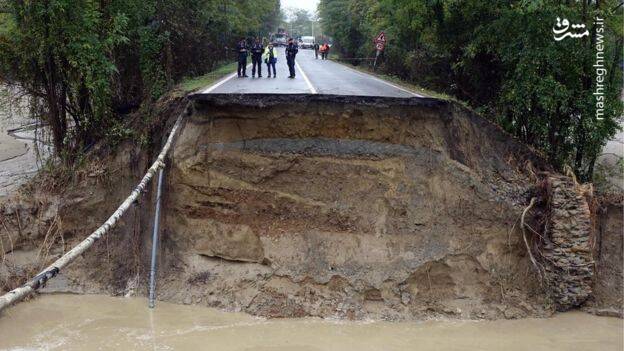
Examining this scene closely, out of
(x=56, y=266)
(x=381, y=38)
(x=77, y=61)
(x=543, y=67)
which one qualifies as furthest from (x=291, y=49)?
(x=56, y=266)

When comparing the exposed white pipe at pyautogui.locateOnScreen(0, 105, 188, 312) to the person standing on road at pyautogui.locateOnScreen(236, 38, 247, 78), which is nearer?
the exposed white pipe at pyautogui.locateOnScreen(0, 105, 188, 312)

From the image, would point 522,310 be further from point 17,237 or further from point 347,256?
point 17,237

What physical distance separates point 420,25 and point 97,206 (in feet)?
32.9

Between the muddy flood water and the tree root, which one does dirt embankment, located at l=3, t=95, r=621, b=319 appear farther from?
the muddy flood water

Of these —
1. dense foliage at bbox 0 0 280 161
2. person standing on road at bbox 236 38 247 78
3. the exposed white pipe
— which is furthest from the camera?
person standing on road at bbox 236 38 247 78

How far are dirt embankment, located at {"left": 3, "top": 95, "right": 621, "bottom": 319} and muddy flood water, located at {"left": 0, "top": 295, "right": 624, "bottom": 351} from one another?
1.81ft

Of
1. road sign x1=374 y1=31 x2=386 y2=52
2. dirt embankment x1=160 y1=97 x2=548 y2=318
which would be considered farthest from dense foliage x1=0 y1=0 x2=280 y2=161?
road sign x1=374 y1=31 x2=386 y2=52

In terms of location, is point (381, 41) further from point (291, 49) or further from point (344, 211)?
point (344, 211)

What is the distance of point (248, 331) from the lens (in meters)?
9.38

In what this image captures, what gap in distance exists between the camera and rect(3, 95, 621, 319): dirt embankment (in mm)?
10445

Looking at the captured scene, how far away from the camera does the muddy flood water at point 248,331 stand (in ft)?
29.1

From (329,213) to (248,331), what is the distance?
271cm

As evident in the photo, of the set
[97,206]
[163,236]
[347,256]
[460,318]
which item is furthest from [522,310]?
[97,206]

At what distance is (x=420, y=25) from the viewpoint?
55.2ft
